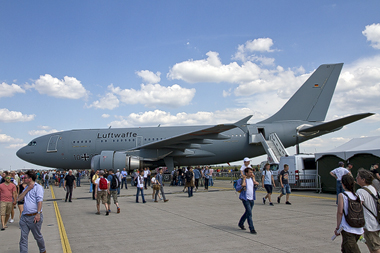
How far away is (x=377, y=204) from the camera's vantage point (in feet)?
12.2

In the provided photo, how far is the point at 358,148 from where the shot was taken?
12.7 m

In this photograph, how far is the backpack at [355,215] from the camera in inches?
142

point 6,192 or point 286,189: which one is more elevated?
point 6,192

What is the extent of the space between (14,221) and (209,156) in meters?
15.8

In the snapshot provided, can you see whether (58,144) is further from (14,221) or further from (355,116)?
(355,116)

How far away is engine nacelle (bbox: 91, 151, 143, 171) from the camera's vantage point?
20016mm

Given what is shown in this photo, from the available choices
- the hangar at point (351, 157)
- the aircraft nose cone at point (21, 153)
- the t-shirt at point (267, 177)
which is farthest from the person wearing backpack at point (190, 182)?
the aircraft nose cone at point (21, 153)

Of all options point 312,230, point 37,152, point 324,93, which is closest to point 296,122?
point 324,93

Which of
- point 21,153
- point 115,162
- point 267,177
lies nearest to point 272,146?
point 267,177

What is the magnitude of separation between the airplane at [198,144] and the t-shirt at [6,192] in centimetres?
1292

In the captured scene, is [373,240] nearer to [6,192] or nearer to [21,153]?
[6,192]

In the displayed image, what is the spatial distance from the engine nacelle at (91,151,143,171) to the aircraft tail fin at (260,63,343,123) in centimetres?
1227

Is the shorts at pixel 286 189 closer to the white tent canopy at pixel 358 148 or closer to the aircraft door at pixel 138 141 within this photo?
the white tent canopy at pixel 358 148

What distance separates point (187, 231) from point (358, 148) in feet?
31.4
